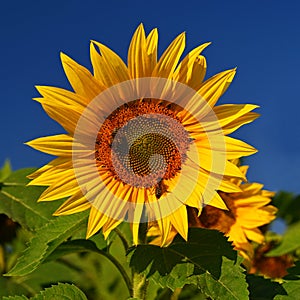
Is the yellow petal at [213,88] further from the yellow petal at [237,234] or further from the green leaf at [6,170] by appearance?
the green leaf at [6,170]

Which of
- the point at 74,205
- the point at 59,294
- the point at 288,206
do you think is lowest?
the point at 59,294

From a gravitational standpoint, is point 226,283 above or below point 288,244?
below

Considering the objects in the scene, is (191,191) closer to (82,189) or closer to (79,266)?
(82,189)

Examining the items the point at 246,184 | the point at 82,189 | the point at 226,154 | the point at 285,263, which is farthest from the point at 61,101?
the point at 285,263

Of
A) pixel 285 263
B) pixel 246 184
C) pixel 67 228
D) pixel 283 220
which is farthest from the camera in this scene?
pixel 283 220

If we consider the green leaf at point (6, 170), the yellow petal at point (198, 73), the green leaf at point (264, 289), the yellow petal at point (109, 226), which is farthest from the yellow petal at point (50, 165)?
the green leaf at point (6, 170)

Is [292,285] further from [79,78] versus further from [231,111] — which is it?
[79,78]

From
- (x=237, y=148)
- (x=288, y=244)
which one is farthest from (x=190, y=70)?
(x=288, y=244)
